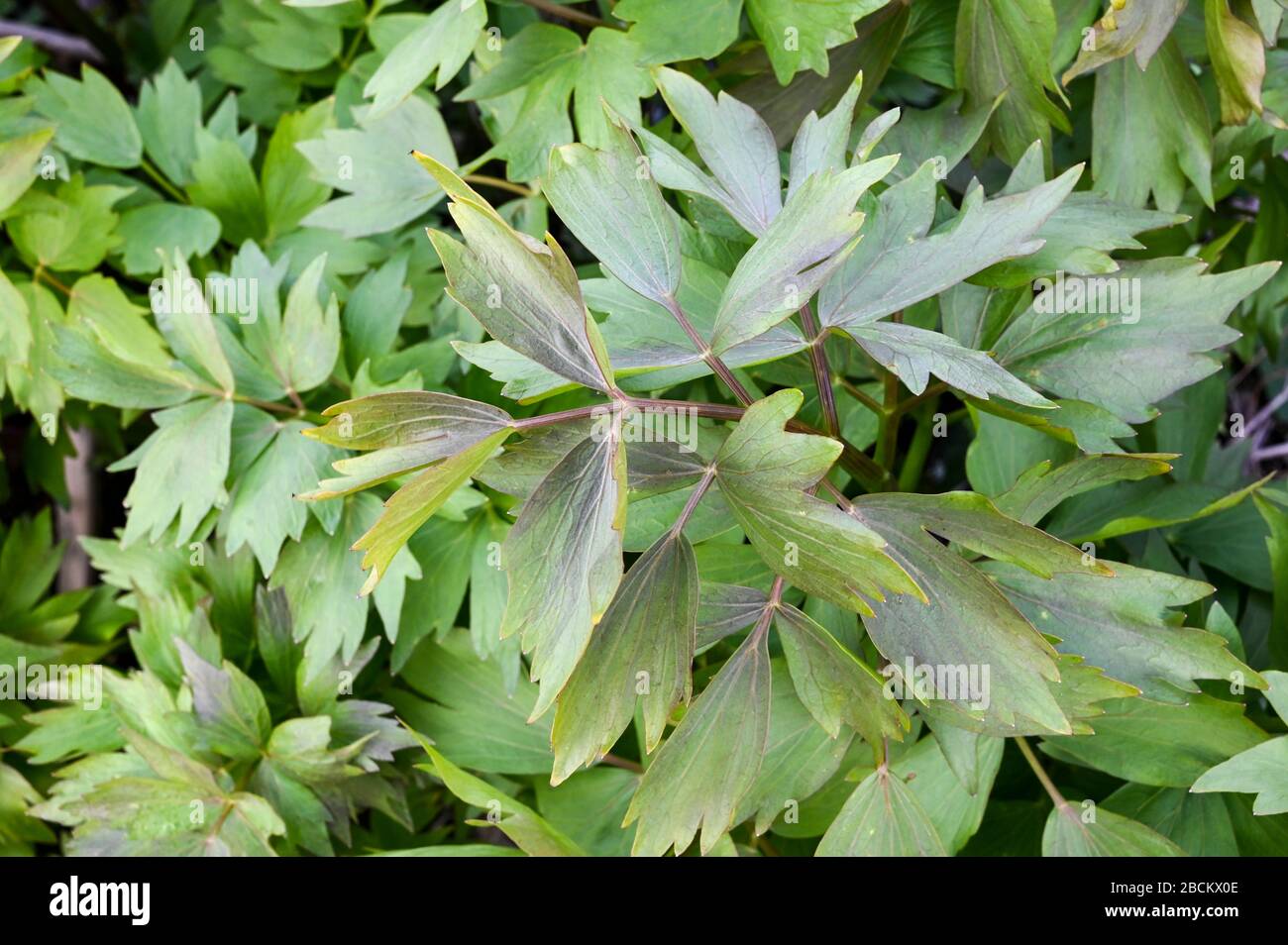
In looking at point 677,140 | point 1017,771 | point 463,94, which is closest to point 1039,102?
point 677,140

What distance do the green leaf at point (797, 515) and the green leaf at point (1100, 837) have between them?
36 cm

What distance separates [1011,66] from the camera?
2.85 ft

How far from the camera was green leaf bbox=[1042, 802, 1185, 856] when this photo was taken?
0.78m

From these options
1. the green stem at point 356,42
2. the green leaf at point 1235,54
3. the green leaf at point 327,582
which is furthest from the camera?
the green stem at point 356,42

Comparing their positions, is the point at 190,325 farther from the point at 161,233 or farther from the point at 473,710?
the point at 473,710

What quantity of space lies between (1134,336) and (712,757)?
46cm

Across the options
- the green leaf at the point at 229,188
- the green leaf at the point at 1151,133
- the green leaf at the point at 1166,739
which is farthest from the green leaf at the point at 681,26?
the green leaf at the point at 1166,739

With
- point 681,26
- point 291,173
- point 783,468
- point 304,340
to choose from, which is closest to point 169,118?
point 291,173

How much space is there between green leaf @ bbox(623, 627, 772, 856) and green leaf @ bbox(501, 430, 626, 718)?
5.4 inches

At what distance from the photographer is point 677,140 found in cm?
97

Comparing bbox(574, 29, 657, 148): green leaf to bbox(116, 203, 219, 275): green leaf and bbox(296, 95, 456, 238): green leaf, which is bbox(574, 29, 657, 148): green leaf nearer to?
bbox(296, 95, 456, 238): green leaf

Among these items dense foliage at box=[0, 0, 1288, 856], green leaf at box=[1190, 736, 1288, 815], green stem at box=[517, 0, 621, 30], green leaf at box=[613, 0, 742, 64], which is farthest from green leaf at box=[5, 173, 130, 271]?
green leaf at box=[1190, 736, 1288, 815]

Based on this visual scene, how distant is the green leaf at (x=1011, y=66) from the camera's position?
84cm

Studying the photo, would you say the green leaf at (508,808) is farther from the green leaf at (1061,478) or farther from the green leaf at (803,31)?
the green leaf at (803,31)
